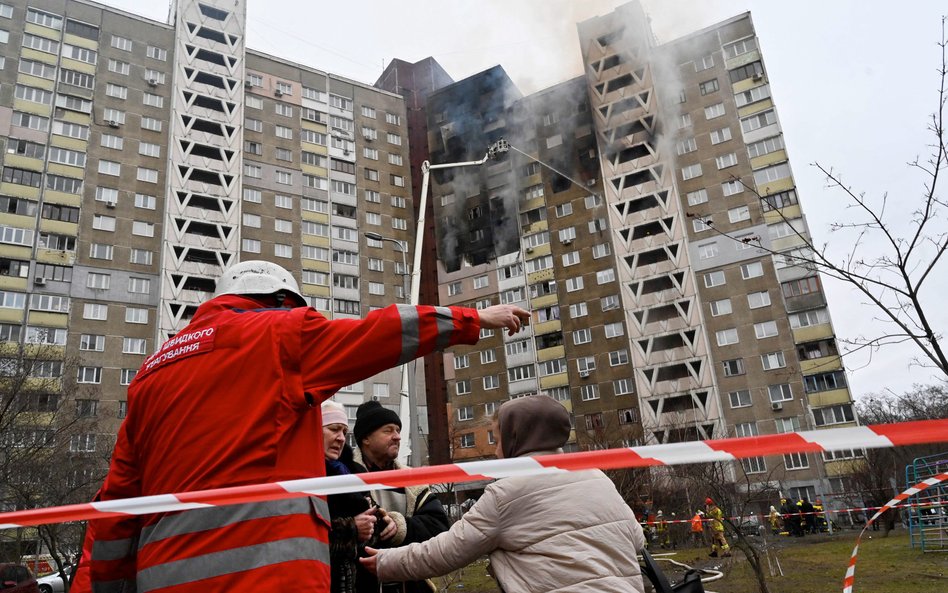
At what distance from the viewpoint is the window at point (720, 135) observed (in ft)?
175

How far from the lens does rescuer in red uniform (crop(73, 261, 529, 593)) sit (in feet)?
6.48

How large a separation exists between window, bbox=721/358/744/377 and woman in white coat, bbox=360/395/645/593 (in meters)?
49.2

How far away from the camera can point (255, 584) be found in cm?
192

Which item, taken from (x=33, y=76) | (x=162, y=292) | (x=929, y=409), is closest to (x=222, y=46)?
(x=33, y=76)

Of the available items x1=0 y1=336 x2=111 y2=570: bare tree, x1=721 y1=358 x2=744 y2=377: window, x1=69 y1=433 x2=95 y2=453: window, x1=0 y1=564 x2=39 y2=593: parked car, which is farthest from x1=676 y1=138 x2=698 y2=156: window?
x1=0 y1=564 x2=39 y2=593: parked car

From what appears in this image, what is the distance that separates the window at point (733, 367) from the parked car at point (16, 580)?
44743 millimetres

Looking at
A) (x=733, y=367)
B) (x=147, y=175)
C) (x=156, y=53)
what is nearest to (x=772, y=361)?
(x=733, y=367)

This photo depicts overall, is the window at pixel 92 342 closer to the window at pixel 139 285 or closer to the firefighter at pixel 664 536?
the window at pixel 139 285

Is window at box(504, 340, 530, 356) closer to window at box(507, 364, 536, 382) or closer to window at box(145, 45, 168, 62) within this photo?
window at box(507, 364, 536, 382)

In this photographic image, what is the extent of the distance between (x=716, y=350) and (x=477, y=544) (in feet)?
165

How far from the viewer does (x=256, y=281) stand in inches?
Result: 103

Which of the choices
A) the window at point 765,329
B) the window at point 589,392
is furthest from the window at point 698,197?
the window at point 589,392

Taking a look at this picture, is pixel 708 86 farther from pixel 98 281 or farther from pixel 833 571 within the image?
pixel 98 281

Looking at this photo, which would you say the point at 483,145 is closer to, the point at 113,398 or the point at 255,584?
the point at 113,398
